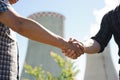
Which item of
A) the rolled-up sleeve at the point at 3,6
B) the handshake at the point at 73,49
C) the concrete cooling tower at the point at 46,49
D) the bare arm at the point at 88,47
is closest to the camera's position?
the rolled-up sleeve at the point at 3,6

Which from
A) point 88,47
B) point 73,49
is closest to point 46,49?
point 88,47

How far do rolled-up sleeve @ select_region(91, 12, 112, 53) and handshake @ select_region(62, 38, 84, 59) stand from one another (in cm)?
19

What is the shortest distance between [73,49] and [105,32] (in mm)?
369

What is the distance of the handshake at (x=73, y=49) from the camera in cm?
300

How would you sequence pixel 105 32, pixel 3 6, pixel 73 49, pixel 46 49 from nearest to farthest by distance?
pixel 3 6
pixel 73 49
pixel 105 32
pixel 46 49

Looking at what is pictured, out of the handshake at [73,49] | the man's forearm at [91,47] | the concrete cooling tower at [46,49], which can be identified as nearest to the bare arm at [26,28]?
the handshake at [73,49]

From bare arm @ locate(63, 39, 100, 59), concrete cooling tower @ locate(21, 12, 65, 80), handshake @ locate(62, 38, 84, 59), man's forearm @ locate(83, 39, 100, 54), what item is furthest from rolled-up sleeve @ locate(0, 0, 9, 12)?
concrete cooling tower @ locate(21, 12, 65, 80)

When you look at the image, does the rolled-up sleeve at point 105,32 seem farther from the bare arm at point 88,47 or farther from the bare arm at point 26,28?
the bare arm at point 26,28

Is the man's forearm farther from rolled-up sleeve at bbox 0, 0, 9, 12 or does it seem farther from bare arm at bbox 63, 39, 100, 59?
rolled-up sleeve at bbox 0, 0, 9, 12

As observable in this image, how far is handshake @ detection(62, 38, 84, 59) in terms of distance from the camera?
3002 millimetres

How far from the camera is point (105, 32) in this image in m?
3.20

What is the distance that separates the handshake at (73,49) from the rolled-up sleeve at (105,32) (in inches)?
7.4

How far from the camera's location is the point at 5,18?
2.37m

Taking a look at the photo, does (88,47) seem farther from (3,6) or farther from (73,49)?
(3,6)
